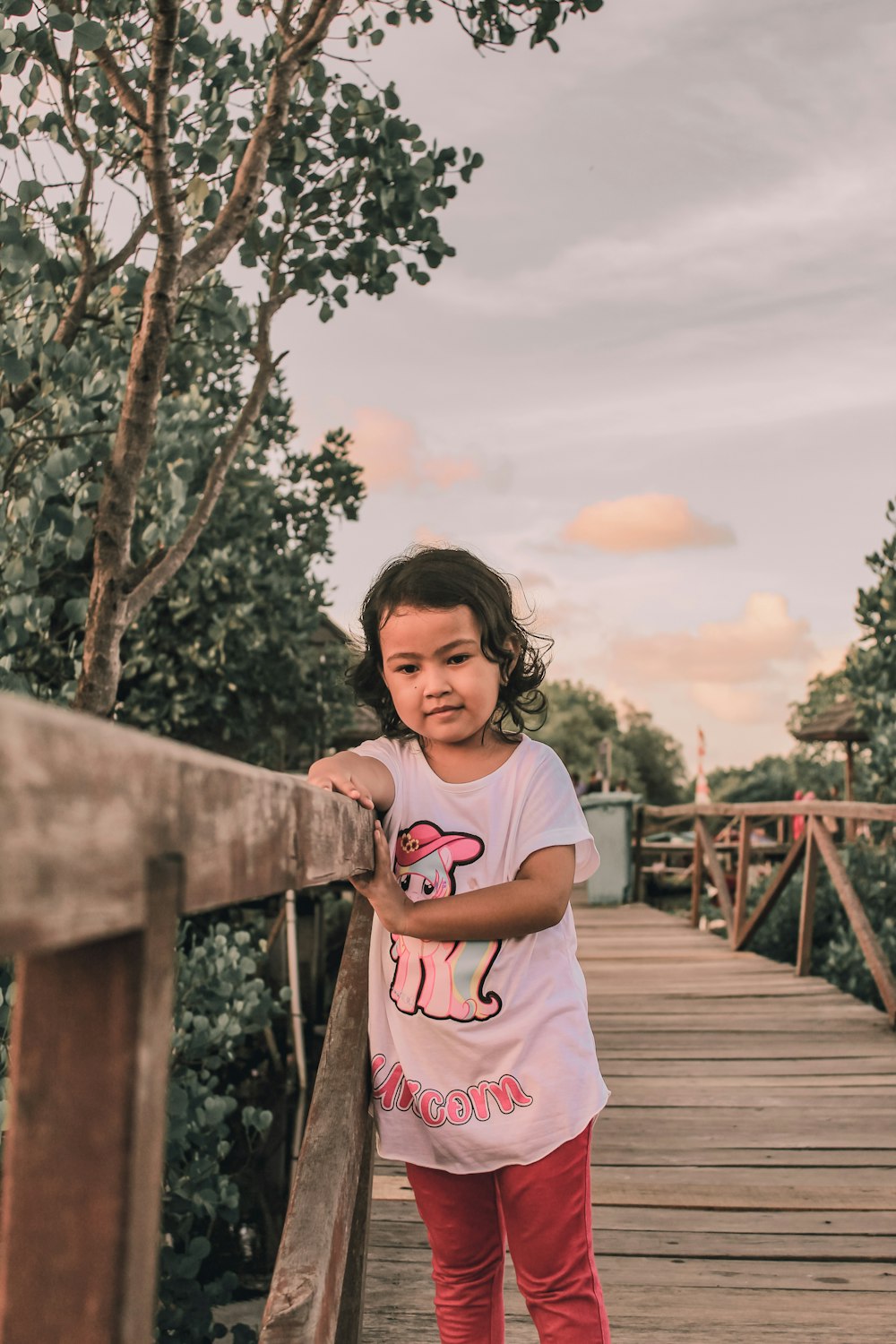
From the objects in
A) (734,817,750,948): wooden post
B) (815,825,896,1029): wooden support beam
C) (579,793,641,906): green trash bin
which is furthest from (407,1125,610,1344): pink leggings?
(579,793,641,906): green trash bin

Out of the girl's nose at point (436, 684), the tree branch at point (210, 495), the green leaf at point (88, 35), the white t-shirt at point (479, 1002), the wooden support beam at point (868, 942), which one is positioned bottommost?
the wooden support beam at point (868, 942)

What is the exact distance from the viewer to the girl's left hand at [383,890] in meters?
1.68

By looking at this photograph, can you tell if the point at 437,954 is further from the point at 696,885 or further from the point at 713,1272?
the point at 696,885

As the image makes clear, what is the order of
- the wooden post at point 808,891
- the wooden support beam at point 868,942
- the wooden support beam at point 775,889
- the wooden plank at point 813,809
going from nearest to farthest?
1. the wooden plank at point 813,809
2. the wooden support beam at point 868,942
3. the wooden post at point 808,891
4. the wooden support beam at point 775,889

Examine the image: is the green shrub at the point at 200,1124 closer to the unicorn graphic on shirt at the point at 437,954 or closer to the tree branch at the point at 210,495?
the tree branch at the point at 210,495

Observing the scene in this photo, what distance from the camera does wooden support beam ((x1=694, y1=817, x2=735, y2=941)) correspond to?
969 centimetres

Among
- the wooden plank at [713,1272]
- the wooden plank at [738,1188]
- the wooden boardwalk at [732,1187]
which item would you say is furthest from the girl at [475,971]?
the wooden plank at [738,1188]

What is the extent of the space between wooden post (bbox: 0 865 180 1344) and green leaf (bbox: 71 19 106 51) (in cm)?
355

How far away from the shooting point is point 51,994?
0.57 metres

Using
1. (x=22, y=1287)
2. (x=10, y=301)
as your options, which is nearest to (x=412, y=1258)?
(x=22, y=1287)

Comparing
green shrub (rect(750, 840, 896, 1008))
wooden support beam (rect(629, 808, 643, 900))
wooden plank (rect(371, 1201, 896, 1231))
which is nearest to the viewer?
wooden plank (rect(371, 1201, 896, 1231))

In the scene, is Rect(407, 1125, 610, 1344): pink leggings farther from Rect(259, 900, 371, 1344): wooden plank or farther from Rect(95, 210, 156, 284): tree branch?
Rect(95, 210, 156, 284): tree branch

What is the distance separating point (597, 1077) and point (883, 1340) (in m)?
1.61

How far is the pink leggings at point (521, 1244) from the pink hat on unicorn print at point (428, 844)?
1.55ft
